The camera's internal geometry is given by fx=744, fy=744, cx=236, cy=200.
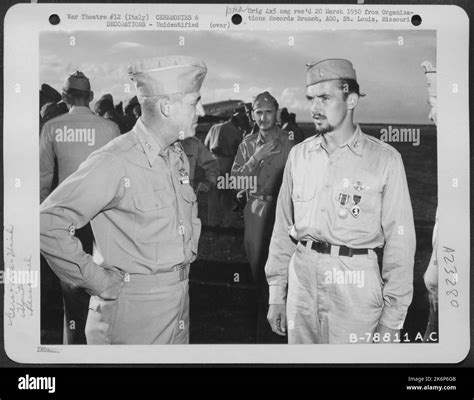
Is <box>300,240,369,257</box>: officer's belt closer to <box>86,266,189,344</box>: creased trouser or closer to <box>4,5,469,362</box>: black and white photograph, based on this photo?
<box>4,5,469,362</box>: black and white photograph

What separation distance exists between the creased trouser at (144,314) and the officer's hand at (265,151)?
19.1 inches

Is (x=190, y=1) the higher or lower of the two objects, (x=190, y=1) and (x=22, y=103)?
the higher

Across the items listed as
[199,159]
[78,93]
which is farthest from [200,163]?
[78,93]

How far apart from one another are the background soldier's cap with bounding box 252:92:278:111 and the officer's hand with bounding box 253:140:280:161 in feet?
0.42

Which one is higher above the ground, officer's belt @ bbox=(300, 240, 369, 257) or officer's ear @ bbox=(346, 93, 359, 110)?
officer's ear @ bbox=(346, 93, 359, 110)

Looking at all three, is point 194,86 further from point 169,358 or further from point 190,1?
point 169,358

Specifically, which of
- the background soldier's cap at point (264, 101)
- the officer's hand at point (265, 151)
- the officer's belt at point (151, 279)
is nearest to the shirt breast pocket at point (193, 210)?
the officer's belt at point (151, 279)

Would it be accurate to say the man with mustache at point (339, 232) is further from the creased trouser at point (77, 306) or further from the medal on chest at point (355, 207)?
the creased trouser at point (77, 306)

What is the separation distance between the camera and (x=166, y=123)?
2541mm

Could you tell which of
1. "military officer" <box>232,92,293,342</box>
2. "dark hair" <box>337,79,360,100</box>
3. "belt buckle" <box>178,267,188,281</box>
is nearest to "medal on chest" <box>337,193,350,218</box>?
"military officer" <box>232,92,293,342</box>

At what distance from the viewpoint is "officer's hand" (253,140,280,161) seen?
2.54 metres
